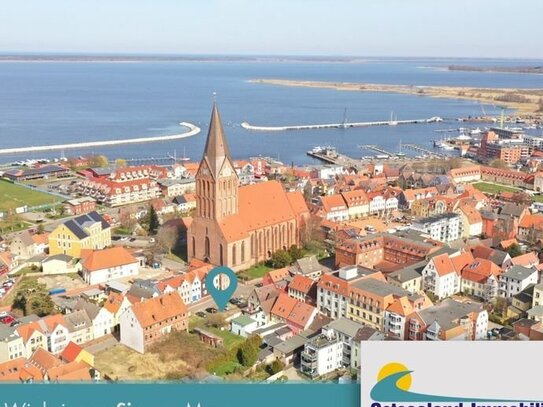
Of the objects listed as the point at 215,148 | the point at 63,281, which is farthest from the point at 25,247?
the point at 215,148

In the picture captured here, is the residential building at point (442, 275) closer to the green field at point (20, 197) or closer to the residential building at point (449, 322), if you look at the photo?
the residential building at point (449, 322)

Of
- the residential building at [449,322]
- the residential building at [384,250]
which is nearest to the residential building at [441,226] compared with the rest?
the residential building at [384,250]

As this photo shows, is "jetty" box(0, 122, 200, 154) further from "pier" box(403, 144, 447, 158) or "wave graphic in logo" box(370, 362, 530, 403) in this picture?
"wave graphic in logo" box(370, 362, 530, 403)

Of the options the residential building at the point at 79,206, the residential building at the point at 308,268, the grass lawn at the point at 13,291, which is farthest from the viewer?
the residential building at the point at 79,206

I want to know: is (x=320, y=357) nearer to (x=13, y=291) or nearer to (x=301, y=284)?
(x=301, y=284)

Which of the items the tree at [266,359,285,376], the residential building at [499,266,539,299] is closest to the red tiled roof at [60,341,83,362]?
the tree at [266,359,285,376]

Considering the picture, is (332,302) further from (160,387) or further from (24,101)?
(24,101)

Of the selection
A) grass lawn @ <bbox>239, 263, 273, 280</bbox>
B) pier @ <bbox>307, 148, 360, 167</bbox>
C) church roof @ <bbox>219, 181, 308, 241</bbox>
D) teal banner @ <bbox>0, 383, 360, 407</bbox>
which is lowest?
grass lawn @ <bbox>239, 263, 273, 280</bbox>
